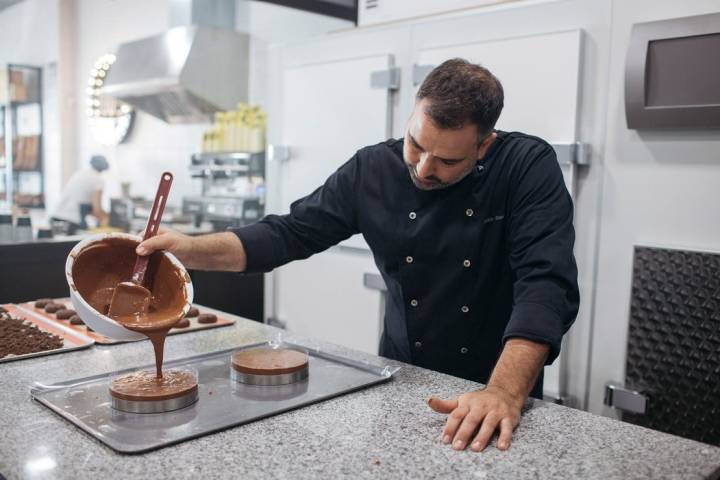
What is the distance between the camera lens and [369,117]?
2.86 metres

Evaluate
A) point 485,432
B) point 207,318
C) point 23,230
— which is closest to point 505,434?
point 485,432

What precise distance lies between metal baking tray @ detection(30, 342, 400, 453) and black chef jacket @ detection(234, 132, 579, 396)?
0.29 metres

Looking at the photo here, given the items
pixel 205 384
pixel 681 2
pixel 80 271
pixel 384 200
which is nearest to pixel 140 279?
pixel 80 271

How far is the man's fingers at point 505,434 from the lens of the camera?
1.16 metres

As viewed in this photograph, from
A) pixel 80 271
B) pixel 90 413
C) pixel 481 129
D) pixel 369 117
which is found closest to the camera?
pixel 90 413

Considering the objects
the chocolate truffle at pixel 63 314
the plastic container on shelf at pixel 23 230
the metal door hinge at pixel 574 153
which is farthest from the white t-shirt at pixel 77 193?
the metal door hinge at pixel 574 153

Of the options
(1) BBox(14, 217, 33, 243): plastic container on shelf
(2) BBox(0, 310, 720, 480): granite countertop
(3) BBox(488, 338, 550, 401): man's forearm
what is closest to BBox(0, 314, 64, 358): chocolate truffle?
(2) BBox(0, 310, 720, 480): granite countertop

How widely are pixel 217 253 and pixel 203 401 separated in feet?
1.66

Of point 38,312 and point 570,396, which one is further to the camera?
point 570,396

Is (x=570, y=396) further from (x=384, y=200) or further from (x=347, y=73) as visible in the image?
(x=347, y=73)

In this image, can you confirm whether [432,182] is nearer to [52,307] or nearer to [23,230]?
[52,307]

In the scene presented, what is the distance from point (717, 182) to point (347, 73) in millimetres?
1565

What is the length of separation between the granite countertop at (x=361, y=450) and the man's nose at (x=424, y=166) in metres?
0.54

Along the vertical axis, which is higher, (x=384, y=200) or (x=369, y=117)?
(x=369, y=117)
